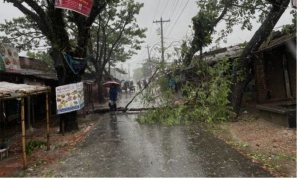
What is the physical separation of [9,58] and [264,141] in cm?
1200

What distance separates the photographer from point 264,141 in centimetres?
636

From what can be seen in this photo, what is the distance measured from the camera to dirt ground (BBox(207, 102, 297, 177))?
15.7 ft

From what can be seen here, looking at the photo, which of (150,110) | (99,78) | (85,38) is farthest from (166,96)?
(99,78)

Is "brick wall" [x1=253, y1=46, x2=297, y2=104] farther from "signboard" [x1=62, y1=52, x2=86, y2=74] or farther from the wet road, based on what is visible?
"signboard" [x1=62, y1=52, x2=86, y2=74]

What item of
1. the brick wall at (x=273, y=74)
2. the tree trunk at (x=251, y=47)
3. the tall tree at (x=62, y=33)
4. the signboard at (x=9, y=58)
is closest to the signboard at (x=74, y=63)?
the tall tree at (x=62, y=33)

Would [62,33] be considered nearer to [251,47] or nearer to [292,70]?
[251,47]

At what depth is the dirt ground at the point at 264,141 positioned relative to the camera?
15.7ft

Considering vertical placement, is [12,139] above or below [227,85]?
below

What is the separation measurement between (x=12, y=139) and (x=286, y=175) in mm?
9200

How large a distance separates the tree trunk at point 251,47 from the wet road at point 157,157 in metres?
2.48

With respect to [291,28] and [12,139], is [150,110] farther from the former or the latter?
[291,28]

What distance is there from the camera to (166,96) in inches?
435

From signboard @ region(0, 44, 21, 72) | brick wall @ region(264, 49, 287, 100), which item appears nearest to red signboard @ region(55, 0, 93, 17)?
signboard @ region(0, 44, 21, 72)

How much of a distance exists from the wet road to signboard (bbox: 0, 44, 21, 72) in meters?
6.14
